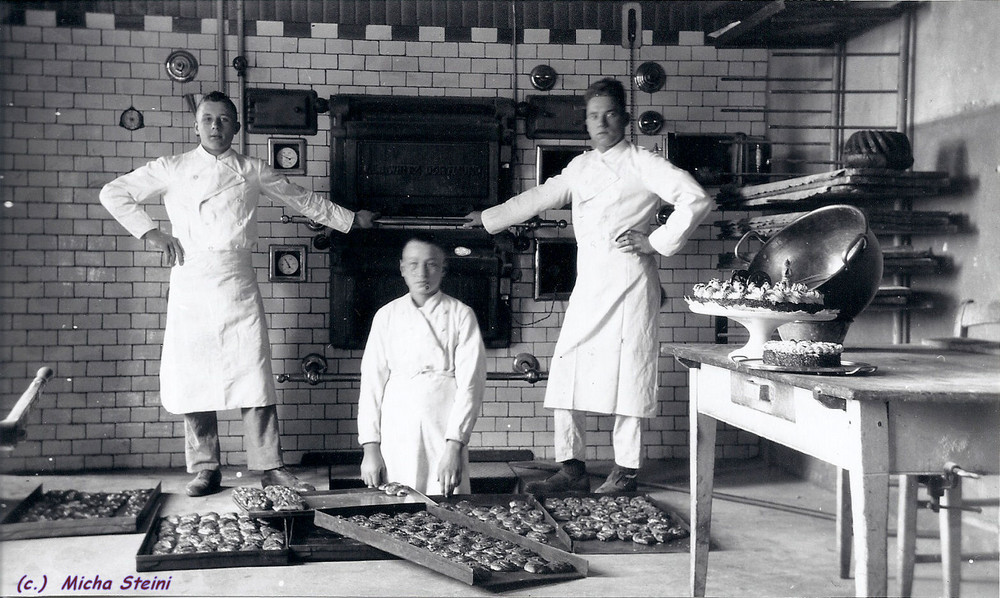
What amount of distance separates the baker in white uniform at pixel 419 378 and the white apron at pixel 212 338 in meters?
0.77

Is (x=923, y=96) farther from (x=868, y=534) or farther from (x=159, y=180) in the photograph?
(x=159, y=180)

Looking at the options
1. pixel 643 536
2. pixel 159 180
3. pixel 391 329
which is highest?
pixel 159 180

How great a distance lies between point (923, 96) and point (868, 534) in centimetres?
276

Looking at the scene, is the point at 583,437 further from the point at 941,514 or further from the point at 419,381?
the point at 941,514

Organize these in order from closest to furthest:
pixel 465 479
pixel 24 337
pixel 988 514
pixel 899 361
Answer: pixel 899 361, pixel 988 514, pixel 465 479, pixel 24 337

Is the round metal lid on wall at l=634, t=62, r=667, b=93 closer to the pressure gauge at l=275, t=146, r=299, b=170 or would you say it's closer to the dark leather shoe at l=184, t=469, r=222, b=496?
the pressure gauge at l=275, t=146, r=299, b=170

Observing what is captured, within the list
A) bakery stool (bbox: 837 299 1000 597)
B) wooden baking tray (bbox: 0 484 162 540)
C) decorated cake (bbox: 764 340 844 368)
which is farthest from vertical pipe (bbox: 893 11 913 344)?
wooden baking tray (bbox: 0 484 162 540)

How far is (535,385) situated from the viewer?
534 cm

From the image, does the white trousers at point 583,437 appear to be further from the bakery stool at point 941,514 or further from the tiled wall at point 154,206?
the bakery stool at point 941,514

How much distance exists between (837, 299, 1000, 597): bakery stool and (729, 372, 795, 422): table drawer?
0.52m

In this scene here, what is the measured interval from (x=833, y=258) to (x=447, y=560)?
154cm

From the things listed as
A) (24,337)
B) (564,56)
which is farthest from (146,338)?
(564,56)

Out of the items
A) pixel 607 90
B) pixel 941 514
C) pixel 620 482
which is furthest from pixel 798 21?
pixel 941 514

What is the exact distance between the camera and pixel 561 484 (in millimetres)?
4457
